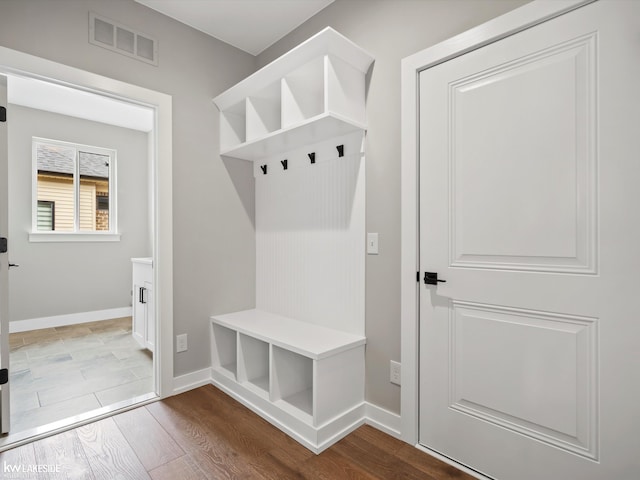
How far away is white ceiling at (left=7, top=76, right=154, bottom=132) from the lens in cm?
353

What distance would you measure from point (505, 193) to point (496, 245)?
230 mm

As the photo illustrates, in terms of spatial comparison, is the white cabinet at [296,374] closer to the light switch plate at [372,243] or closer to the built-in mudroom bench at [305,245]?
the built-in mudroom bench at [305,245]

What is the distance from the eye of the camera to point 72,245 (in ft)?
14.5

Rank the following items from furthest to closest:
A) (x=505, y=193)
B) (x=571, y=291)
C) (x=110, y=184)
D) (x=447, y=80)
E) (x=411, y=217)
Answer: (x=110, y=184) → (x=411, y=217) → (x=447, y=80) → (x=505, y=193) → (x=571, y=291)

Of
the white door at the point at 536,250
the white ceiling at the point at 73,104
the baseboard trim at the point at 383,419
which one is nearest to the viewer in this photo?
the white door at the point at 536,250

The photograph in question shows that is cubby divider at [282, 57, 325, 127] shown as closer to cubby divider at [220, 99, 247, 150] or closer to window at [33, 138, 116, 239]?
cubby divider at [220, 99, 247, 150]

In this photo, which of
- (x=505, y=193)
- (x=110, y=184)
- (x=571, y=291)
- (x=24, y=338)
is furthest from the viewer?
(x=110, y=184)

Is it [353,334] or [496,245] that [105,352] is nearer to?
[353,334]

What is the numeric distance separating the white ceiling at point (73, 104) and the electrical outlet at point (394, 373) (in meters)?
3.31

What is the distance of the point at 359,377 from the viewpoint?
1.98 meters

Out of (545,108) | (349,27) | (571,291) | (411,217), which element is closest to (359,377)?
(411,217)

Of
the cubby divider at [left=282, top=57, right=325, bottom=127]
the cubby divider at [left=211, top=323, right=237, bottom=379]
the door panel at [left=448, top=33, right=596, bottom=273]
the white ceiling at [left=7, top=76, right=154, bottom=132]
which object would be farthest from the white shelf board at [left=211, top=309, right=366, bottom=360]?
the white ceiling at [left=7, top=76, right=154, bottom=132]

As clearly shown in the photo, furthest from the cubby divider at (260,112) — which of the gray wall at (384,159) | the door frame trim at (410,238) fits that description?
the door frame trim at (410,238)

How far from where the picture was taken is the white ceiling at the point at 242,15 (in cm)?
218
